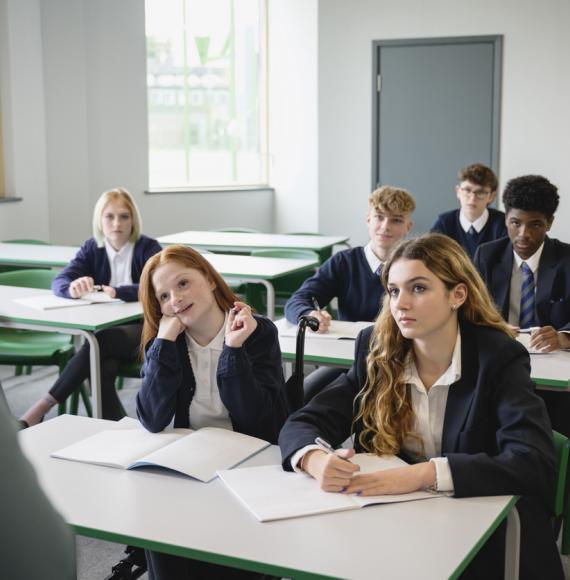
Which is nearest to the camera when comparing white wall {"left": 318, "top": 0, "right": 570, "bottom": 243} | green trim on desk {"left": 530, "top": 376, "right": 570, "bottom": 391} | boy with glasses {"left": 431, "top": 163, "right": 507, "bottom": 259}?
green trim on desk {"left": 530, "top": 376, "right": 570, "bottom": 391}

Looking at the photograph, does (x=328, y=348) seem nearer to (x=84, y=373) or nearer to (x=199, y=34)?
(x=84, y=373)

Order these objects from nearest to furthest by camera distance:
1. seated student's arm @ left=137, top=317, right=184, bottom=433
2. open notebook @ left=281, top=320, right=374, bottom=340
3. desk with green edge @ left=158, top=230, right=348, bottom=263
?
seated student's arm @ left=137, top=317, right=184, bottom=433 → open notebook @ left=281, top=320, right=374, bottom=340 → desk with green edge @ left=158, top=230, right=348, bottom=263

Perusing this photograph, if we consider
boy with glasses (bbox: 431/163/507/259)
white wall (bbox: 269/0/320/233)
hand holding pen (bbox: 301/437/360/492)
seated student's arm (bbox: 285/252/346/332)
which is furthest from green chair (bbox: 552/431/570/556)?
white wall (bbox: 269/0/320/233)

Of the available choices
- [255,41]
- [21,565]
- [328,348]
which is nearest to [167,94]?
[255,41]

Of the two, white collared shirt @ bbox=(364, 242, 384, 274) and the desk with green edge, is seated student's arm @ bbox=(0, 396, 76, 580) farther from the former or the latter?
the desk with green edge

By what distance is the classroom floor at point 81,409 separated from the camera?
9.33 feet

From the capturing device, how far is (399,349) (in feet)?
6.76

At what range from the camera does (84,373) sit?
3.83 metres

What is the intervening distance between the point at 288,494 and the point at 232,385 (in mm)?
508

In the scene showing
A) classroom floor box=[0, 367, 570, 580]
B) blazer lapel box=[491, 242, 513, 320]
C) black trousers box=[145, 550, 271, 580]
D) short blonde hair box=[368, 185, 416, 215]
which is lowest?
classroom floor box=[0, 367, 570, 580]

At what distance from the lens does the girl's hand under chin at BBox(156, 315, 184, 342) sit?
2275 mm

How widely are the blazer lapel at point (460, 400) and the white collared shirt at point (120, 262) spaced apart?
261cm

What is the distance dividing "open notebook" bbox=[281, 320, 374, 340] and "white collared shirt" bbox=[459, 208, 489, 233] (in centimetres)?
160

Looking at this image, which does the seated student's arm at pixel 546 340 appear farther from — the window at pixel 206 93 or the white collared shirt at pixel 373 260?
the window at pixel 206 93
